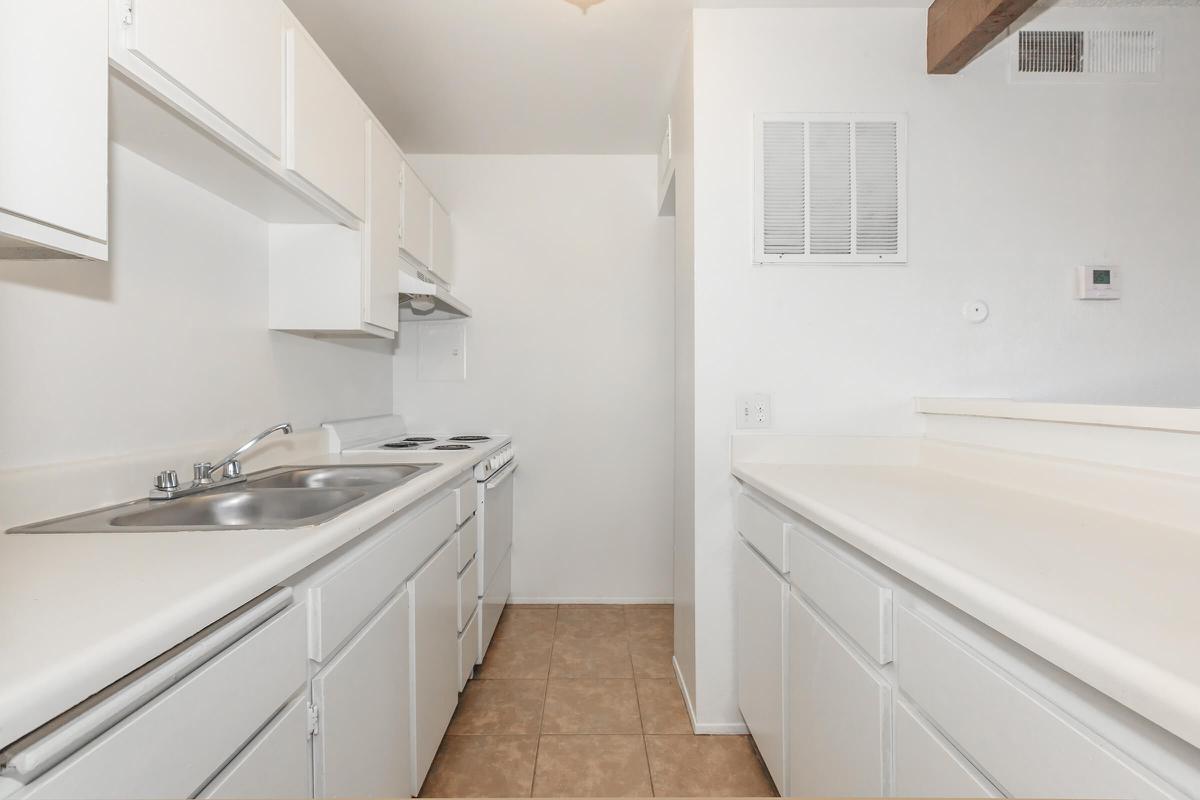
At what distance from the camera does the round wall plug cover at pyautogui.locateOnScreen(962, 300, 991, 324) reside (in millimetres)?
2020

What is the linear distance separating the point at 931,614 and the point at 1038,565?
0.16 m

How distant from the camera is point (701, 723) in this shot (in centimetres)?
207

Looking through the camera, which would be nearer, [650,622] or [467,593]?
[467,593]

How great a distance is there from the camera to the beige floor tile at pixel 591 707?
6.91 feet

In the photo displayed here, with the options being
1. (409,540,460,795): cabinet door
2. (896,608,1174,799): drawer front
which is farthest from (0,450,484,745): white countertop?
(896,608,1174,799): drawer front

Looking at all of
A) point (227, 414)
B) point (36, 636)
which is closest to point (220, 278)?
point (227, 414)

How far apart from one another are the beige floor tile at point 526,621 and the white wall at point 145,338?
1.53 metres

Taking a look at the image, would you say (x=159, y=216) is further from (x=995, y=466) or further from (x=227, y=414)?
(x=995, y=466)

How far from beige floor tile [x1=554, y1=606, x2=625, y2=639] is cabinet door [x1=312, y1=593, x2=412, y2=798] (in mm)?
1458

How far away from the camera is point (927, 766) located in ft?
2.92

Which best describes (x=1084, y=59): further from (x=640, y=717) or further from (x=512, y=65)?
(x=640, y=717)

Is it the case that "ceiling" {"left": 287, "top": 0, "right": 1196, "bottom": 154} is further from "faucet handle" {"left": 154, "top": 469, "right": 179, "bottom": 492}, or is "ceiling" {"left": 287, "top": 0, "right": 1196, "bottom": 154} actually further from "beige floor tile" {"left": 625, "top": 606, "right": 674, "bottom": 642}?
"beige floor tile" {"left": 625, "top": 606, "right": 674, "bottom": 642}

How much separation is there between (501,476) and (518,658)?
818 millimetres

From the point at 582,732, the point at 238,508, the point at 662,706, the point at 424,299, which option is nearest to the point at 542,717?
the point at 582,732
